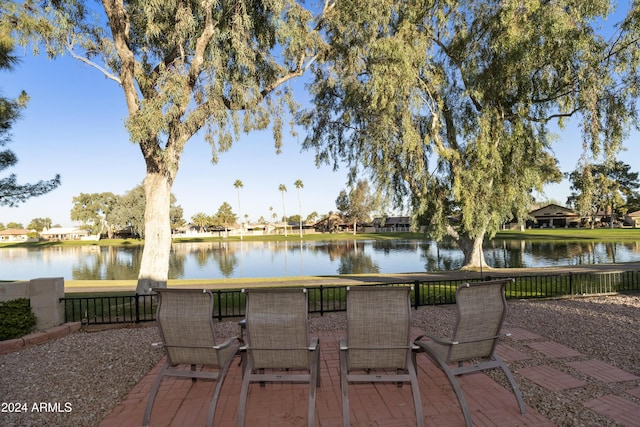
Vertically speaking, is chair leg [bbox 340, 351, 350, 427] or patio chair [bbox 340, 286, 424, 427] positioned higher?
patio chair [bbox 340, 286, 424, 427]

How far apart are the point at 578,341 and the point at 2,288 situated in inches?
365

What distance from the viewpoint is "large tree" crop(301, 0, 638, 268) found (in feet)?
39.9

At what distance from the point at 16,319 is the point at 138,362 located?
8.65ft

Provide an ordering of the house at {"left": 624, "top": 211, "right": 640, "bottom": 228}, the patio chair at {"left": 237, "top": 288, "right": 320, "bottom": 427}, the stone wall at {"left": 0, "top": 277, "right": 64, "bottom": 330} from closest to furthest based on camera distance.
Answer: the patio chair at {"left": 237, "top": 288, "right": 320, "bottom": 427}, the stone wall at {"left": 0, "top": 277, "right": 64, "bottom": 330}, the house at {"left": 624, "top": 211, "right": 640, "bottom": 228}

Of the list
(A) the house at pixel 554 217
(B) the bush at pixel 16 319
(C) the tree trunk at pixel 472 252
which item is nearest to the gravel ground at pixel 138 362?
(B) the bush at pixel 16 319

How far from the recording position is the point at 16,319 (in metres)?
5.70

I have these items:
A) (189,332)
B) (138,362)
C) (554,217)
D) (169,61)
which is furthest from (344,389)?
(554,217)

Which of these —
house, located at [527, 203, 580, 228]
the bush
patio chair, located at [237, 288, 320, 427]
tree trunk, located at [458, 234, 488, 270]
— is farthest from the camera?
house, located at [527, 203, 580, 228]

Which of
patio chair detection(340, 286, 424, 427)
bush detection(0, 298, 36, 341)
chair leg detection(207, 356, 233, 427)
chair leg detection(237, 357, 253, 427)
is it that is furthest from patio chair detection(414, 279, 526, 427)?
bush detection(0, 298, 36, 341)

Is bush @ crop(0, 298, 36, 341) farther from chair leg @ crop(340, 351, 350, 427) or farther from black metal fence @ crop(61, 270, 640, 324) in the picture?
chair leg @ crop(340, 351, 350, 427)

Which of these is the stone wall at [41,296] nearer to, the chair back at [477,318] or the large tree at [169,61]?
the large tree at [169,61]

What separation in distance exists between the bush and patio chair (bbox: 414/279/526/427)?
6.21m

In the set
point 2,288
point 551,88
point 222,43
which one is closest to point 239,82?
point 222,43

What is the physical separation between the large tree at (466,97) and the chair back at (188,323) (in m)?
12.7
